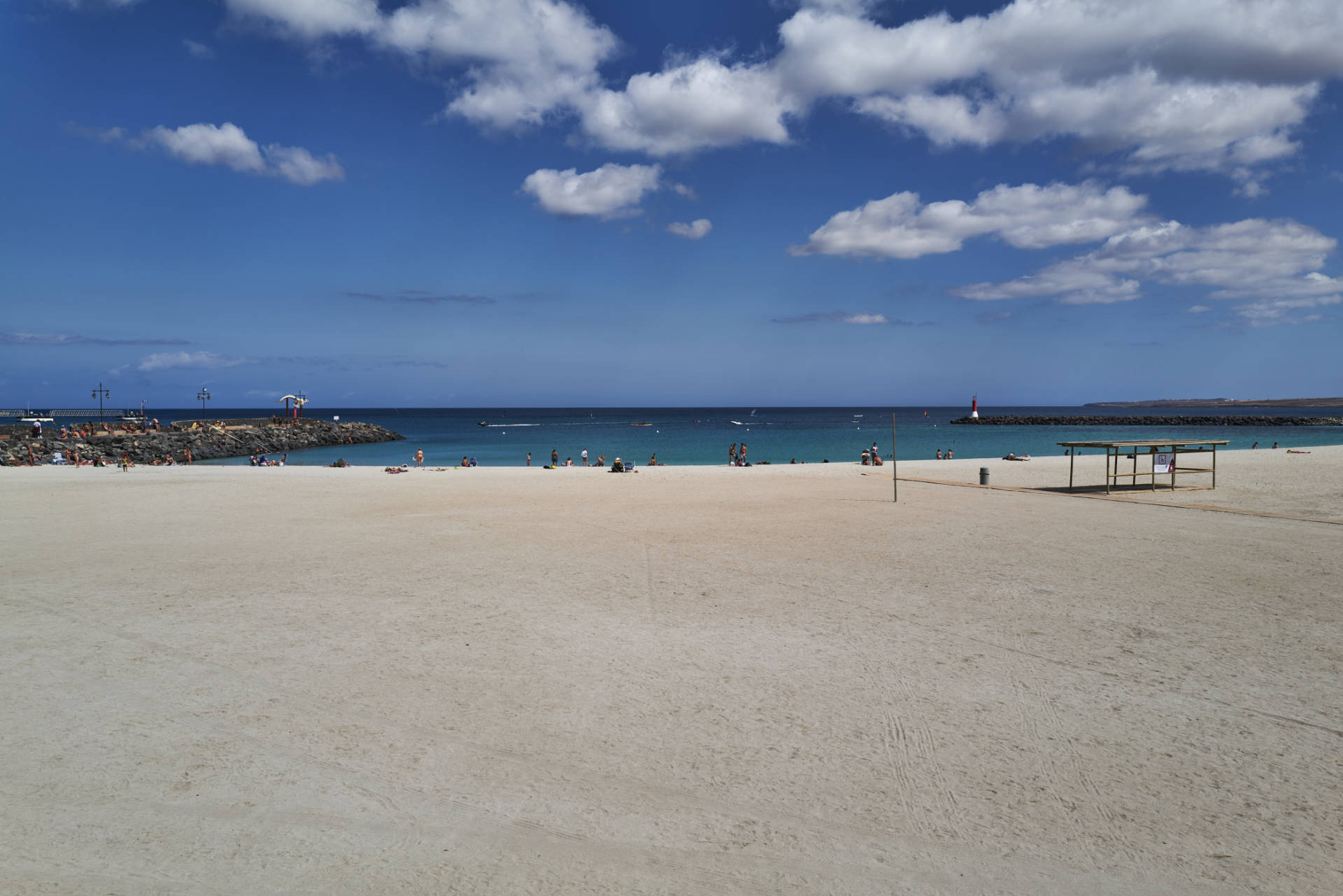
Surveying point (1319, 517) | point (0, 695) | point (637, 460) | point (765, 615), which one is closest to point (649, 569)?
point (765, 615)

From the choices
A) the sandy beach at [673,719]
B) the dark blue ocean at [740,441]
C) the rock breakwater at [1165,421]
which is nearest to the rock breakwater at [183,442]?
the dark blue ocean at [740,441]

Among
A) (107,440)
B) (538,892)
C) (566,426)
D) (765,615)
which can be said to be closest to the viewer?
(538,892)

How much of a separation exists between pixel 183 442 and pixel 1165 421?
11636cm

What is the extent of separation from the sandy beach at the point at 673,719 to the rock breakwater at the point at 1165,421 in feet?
329

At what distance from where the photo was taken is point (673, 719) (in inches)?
218

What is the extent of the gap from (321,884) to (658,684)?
10.0 ft

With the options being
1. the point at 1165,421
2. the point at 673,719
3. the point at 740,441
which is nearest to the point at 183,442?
the point at 740,441

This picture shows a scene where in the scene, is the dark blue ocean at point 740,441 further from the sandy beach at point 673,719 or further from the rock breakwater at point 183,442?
the sandy beach at point 673,719

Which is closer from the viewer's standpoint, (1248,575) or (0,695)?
(0,695)

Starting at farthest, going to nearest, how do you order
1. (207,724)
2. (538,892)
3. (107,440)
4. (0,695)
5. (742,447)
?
(107,440)
(742,447)
(0,695)
(207,724)
(538,892)

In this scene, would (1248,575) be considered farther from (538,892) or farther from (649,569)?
(538,892)

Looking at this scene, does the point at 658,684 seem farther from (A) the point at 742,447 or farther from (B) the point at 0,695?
(A) the point at 742,447

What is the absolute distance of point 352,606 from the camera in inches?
336

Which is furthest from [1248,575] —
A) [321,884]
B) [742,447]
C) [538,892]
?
[742,447]
